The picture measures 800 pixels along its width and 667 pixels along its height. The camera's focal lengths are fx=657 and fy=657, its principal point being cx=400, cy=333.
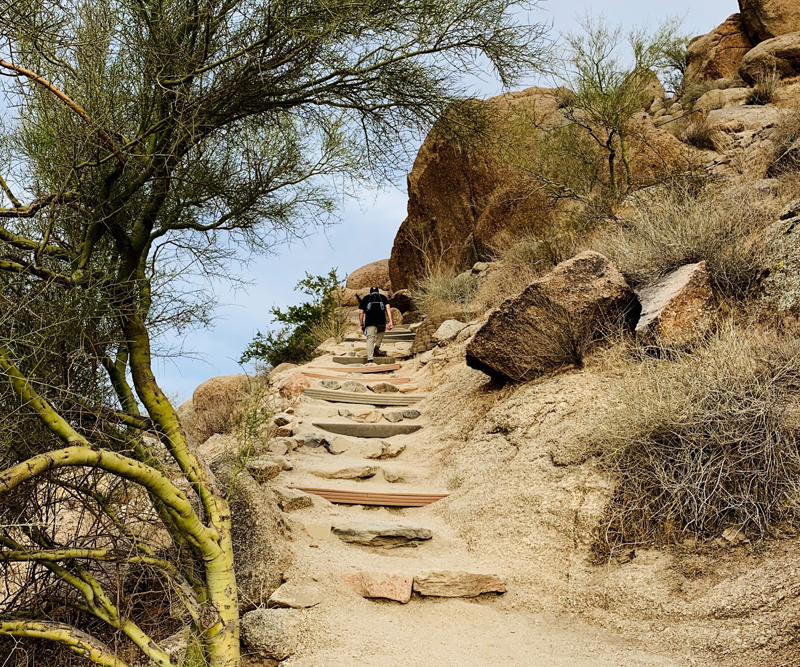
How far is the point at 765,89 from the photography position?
15.7 meters

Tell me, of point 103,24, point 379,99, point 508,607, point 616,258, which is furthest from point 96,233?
point 616,258

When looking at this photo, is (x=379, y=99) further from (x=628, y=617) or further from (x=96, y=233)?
(x=628, y=617)

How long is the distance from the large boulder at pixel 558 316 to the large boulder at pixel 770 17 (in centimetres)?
1610

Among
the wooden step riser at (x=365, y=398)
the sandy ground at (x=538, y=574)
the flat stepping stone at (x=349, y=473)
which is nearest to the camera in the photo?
the sandy ground at (x=538, y=574)

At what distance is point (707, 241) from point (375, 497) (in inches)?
175

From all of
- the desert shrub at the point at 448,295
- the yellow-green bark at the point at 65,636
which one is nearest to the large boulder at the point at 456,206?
the desert shrub at the point at 448,295

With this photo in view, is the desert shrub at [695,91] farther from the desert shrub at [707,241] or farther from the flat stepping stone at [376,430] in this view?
the flat stepping stone at [376,430]

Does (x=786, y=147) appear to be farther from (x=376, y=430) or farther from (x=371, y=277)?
(x=371, y=277)

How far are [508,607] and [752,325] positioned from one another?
11.3ft

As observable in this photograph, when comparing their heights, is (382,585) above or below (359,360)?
below

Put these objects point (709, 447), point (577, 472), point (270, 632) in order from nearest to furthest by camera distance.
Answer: point (270, 632) → point (709, 447) → point (577, 472)

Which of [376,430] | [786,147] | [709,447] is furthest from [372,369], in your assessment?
[709,447]

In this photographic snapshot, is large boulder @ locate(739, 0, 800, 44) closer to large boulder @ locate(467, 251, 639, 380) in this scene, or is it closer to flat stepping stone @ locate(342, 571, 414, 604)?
large boulder @ locate(467, 251, 639, 380)

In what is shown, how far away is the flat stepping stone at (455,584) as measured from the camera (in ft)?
15.5
